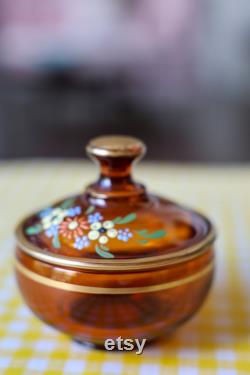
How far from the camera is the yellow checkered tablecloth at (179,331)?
58cm

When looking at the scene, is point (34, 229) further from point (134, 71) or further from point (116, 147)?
point (134, 71)

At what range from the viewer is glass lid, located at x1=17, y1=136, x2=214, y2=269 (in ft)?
1.86

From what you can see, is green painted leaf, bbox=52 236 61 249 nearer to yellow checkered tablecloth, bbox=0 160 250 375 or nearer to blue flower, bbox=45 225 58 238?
blue flower, bbox=45 225 58 238

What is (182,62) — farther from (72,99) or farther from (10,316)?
(10,316)

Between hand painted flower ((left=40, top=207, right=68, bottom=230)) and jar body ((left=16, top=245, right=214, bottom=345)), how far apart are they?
47mm

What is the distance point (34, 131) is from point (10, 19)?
75cm

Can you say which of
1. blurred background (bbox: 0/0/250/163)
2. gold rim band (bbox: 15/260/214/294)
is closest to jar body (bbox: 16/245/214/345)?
gold rim band (bbox: 15/260/214/294)

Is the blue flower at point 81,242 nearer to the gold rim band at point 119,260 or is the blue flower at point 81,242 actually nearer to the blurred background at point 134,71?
the gold rim band at point 119,260

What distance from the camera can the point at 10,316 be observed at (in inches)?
27.9

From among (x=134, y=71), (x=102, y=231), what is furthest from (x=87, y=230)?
(x=134, y=71)

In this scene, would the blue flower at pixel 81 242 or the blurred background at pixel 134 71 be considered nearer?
the blue flower at pixel 81 242

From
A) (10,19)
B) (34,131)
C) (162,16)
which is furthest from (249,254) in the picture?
(10,19)

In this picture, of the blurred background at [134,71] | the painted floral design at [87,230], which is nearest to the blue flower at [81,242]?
the painted floral design at [87,230]

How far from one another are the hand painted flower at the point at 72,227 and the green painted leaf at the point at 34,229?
1.1 inches
